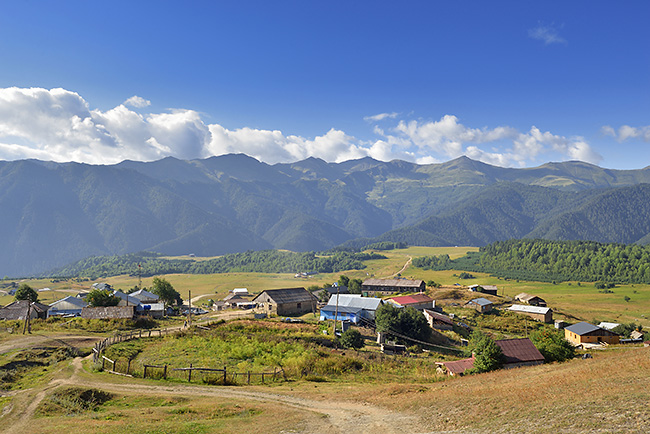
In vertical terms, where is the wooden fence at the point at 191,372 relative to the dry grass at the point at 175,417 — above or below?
below

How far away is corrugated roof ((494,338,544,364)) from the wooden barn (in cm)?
9832

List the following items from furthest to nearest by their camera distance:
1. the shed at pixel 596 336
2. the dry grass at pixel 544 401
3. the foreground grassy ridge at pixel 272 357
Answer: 1. the shed at pixel 596 336
2. the foreground grassy ridge at pixel 272 357
3. the dry grass at pixel 544 401

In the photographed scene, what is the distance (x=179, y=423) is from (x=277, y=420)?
5138 mm

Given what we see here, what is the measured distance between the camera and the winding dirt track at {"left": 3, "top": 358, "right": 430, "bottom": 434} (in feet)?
64.6

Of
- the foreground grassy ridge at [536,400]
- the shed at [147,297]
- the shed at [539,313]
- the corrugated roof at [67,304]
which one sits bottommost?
the shed at [539,313]

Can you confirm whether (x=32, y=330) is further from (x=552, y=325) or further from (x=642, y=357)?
(x=552, y=325)

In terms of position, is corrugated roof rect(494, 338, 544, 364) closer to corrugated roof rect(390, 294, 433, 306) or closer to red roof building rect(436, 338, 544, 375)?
red roof building rect(436, 338, 544, 375)

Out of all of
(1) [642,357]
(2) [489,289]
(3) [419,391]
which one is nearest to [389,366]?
(3) [419,391]

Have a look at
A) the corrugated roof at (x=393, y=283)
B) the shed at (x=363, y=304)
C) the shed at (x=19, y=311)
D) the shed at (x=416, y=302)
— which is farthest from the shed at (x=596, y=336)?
the shed at (x=19, y=311)

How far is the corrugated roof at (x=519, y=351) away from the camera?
42.1m

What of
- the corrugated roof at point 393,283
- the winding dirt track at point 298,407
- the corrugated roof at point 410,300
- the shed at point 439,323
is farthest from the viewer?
the corrugated roof at point 393,283

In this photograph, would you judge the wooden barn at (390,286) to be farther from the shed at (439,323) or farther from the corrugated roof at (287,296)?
the shed at (439,323)

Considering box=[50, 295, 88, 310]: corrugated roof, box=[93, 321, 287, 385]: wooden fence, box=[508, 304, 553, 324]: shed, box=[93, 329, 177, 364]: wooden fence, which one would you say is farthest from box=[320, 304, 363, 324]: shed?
box=[50, 295, 88, 310]: corrugated roof

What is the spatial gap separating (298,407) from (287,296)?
64.9 m
